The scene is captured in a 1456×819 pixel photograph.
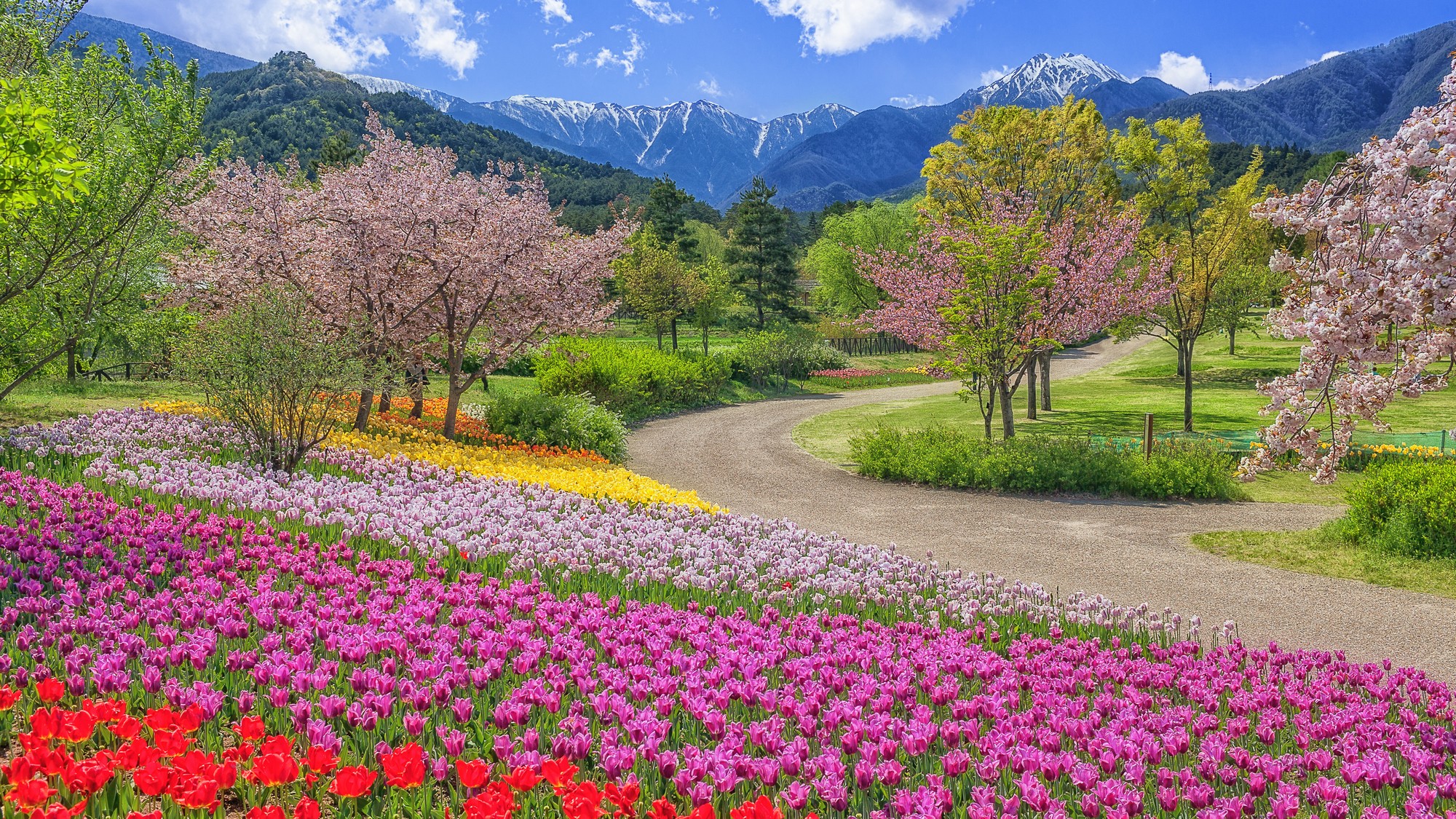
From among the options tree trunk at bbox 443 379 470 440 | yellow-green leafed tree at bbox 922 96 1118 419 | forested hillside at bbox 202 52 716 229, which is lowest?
tree trunk at bbox 443 379 470 440

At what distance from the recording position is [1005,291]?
17.8 m

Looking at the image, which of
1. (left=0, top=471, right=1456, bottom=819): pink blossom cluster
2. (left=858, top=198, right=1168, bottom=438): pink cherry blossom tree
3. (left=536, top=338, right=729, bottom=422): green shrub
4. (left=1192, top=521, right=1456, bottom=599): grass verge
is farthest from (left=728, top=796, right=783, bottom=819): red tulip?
(left=536, top=338, right=729, bottom=422): green shrub

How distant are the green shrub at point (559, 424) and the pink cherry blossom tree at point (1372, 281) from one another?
14.3 m

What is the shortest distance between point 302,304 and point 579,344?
13378mm

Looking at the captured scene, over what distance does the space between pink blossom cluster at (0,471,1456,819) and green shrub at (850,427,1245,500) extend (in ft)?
30.3

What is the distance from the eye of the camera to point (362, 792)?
8.37 ft

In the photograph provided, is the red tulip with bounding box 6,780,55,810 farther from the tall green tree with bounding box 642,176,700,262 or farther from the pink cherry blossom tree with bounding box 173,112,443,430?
the tall green tree with bounding box 642,176,700,262

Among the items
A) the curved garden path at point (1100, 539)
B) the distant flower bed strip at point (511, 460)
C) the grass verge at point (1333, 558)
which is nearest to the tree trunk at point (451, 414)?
the distant flower bed strip at point (511, 460)

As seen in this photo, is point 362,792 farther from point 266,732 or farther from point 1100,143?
point 1100,143

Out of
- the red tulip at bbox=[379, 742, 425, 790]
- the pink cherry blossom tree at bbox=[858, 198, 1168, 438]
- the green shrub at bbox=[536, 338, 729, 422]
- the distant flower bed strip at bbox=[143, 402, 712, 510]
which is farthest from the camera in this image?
the green shrub at bbox=[536, 338, 729, 422]

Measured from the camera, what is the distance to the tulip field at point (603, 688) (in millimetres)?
3076

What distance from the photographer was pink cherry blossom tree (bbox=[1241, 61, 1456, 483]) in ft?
13.1

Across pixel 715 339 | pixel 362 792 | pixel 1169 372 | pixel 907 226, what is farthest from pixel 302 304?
pixel 907 226

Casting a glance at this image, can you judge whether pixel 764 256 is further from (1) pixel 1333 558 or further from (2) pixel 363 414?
(1) pixel 1333 558
